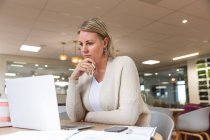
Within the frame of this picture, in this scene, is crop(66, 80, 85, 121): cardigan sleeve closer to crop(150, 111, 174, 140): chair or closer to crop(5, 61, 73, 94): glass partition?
crop(150, 111, 174, 140): chair

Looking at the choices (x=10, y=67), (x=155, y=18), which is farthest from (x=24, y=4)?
(x=10, y=67)

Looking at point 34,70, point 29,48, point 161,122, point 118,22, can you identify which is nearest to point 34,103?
point 161,122

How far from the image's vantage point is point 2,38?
6.07m

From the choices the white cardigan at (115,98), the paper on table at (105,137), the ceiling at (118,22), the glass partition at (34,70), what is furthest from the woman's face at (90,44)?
the glass partition at (34,70)

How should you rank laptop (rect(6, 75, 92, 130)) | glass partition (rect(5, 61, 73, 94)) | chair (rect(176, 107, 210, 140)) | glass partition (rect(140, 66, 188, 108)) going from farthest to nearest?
glass partition (rect(140, 66, 188, 108)), glass partition (rect(5, 61, 73, 94)), chair (rect(176, 107, 210, 140)), laptop (rect(6, 75, 92, 130))

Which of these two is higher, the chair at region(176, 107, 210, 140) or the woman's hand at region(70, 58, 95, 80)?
the woman's hand at region(70, 58, 95, 80)

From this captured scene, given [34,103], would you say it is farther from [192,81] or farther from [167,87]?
[167,87]

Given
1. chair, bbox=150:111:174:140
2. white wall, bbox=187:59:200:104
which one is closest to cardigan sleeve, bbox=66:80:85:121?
chair, bbox=150:111:174:140

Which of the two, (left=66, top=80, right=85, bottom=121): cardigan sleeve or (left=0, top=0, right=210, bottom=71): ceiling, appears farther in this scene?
(left=0, top=0, right=210, bottom=71): ceiling

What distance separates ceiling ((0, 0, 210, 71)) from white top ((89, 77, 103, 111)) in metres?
2.63

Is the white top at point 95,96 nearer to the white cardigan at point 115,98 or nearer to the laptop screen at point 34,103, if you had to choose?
the white cardigan at point 115,98

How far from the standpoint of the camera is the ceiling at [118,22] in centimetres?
395

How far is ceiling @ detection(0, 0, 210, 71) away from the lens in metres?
3.95

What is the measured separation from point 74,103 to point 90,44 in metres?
0.39
